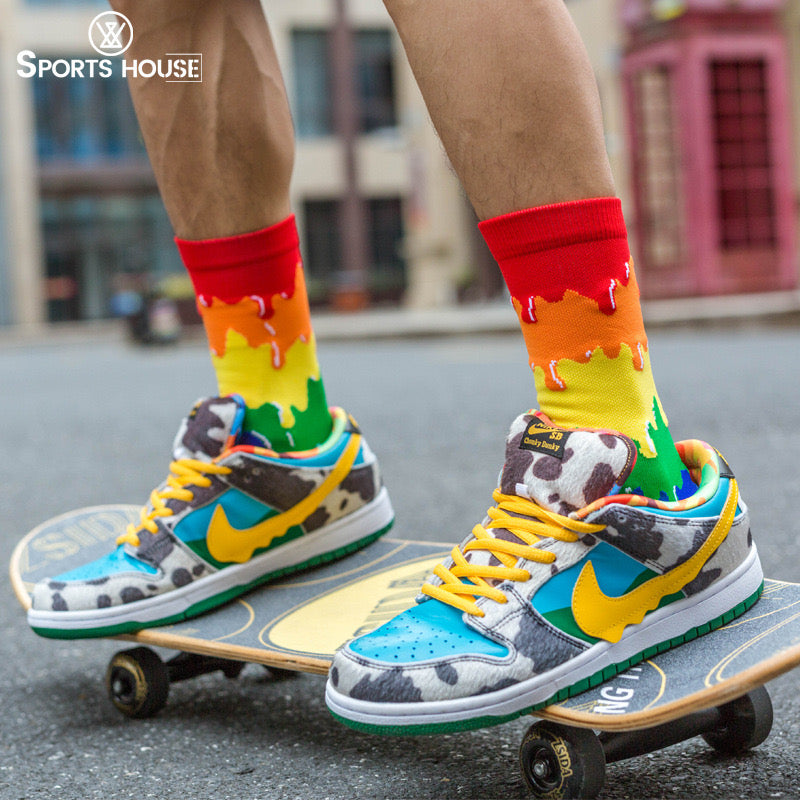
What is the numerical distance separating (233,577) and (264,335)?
0.31 meters

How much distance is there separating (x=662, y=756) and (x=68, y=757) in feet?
2.00

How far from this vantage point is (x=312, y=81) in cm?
2575

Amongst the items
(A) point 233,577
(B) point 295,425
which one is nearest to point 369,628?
(A) point 233,577

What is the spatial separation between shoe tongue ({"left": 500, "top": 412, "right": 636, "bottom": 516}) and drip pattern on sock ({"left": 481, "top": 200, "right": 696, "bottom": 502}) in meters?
0.03

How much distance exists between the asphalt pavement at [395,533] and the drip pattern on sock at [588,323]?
306 millimetres

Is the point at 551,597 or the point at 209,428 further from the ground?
the point at 209,428

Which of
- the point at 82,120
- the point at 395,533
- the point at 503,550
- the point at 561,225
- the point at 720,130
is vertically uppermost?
the point at 82,120

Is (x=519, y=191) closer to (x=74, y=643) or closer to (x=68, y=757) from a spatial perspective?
(x=68, y=757)

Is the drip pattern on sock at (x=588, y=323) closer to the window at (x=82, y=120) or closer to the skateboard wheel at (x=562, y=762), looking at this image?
the skateboard wheel at (x=562, y=762)

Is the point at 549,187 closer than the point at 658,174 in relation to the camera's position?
Yes

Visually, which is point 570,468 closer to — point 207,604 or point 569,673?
point 569,673

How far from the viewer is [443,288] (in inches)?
730

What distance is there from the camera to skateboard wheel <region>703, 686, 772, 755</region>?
1009 millimetres

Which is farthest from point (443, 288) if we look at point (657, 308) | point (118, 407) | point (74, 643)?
point (74, 643)
